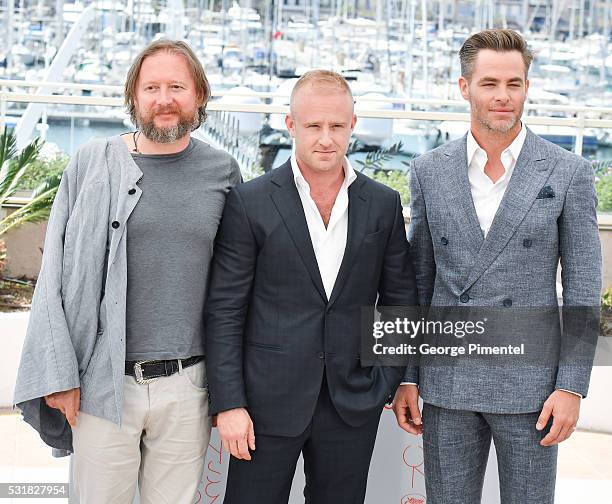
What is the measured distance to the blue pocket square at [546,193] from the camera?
2.62 meters

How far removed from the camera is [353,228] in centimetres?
272

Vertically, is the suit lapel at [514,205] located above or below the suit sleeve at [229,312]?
above

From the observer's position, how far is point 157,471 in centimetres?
278

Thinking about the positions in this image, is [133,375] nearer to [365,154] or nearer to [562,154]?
[562,154]

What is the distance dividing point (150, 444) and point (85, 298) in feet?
1.58

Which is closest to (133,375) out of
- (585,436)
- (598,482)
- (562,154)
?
(562,154)

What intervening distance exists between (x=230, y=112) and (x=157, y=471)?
14.8ft

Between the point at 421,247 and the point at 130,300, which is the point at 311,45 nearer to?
the point at 421,247

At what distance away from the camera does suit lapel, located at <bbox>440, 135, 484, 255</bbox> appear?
267 centimetres

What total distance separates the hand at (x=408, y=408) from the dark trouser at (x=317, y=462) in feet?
0.42

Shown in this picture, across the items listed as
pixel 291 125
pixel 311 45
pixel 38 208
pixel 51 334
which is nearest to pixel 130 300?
pixel 51 334

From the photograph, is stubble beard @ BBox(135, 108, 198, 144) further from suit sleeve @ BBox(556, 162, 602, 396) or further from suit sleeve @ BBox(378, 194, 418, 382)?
suit sleeve @ BBox(556, 162, 602, 396)

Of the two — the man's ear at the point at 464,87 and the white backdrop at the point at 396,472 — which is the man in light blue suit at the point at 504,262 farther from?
the white backdrop at the point at 396,472

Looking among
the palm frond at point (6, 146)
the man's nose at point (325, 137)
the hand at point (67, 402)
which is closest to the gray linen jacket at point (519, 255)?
the man's nose at point (325, 137)
